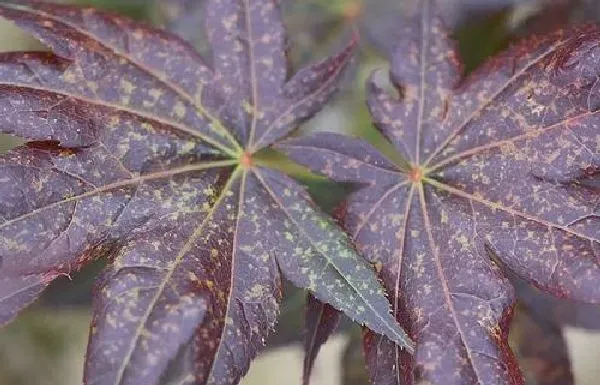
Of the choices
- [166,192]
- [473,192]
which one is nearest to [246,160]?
[166,192]

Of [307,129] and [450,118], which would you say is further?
[307,129]

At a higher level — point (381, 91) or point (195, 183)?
point (381, 91)

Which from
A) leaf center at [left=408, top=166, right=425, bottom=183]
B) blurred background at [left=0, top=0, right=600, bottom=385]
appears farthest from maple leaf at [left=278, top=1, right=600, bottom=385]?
blurred background at [left=0, top=0, right=600, bottom=385]

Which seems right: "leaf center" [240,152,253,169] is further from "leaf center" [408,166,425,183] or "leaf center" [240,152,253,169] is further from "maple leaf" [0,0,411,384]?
"leaf center" [408,166,425,183]

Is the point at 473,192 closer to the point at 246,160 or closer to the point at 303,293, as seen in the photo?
the point at 246,160

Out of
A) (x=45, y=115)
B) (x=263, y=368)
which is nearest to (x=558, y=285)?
(x=45, y=115)

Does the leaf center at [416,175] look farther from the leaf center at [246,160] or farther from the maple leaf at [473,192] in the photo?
the leaf center at [246,160]

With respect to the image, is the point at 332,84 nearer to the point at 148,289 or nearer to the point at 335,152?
the point at 335,152

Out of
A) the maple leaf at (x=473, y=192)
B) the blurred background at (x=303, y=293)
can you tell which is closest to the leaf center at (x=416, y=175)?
the maple leaf at (x=473, y=192)
